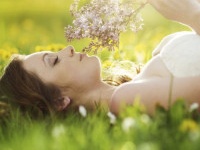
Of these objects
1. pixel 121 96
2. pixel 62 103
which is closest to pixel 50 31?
pixel 62 103

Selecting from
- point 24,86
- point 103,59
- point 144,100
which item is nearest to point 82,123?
point 144,100

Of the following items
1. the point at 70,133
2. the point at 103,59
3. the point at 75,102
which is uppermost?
the point at 70,133

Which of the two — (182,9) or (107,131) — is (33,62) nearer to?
(107,131)

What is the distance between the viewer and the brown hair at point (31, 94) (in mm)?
4316

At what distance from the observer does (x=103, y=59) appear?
6.40m

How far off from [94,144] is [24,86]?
5.07 feet

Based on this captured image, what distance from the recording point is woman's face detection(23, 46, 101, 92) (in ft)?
14.1

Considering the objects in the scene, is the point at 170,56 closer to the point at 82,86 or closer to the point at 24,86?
the point at 82,86

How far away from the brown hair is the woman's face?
0.05 metres

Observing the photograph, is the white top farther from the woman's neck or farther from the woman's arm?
the woman's neck

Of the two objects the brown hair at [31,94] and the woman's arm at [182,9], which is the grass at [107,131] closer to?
the brown hair at [31,94]

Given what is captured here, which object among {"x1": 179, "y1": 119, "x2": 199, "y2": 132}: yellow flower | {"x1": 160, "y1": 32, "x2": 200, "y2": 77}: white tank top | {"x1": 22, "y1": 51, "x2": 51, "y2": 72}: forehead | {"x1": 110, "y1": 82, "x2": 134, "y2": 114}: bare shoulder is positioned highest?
{"x1": 179, "y1": 119, "x2": 199, "y2": 132}: yellow flower

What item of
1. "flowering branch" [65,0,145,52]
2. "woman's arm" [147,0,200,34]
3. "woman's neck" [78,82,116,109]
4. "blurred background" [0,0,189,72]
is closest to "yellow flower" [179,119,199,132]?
"woman's arm" [147,0,200,34]

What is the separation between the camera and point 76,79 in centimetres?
430
